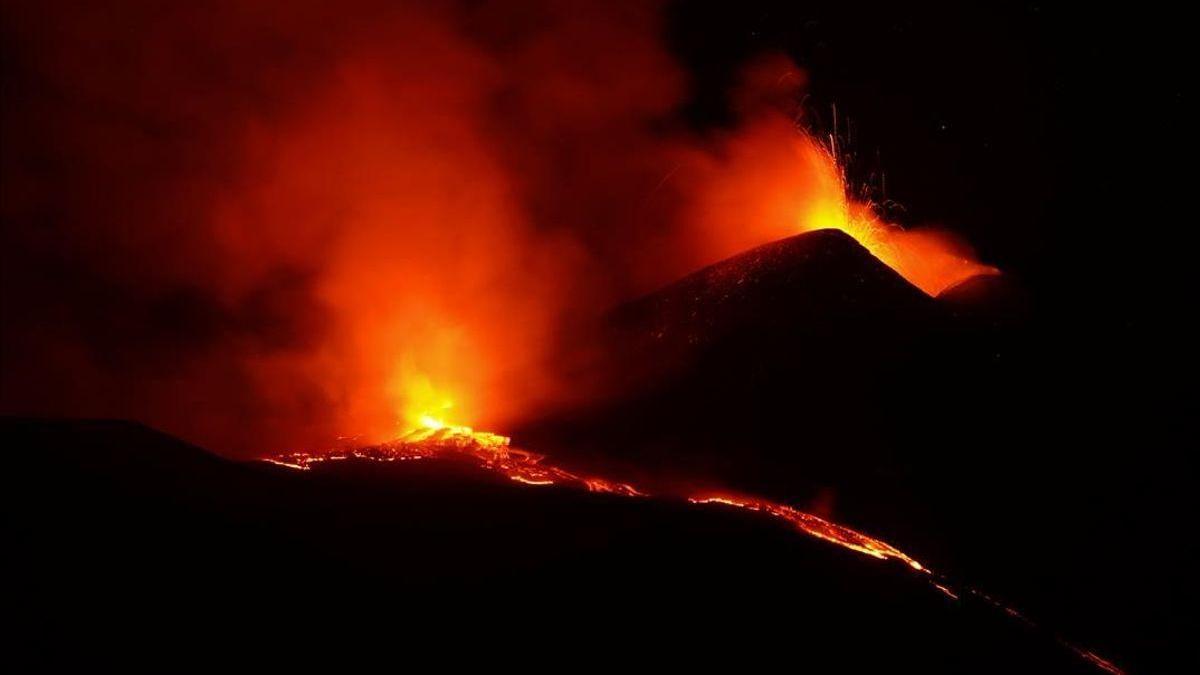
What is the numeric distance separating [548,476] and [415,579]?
3795 mm

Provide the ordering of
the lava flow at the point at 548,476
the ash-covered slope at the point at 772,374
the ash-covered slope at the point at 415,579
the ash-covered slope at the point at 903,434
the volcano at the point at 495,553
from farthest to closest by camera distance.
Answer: the ash-covered slope at the point at 772,374 → the ash-covered slope at the point at 903,434 → the lava flow at the point at 548,476 → the volcano at the point at 495,553 → the ash-covered slope at the point at 415,579

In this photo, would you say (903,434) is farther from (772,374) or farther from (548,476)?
(548,476)

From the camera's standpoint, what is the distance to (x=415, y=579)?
16.5 feet

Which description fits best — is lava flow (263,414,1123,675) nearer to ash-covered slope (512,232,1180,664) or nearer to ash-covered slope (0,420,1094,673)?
ash-covered slope (0,420,1094,673)

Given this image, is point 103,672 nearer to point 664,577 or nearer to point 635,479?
point 664,577

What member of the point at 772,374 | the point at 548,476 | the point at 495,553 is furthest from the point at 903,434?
the point at 495,553

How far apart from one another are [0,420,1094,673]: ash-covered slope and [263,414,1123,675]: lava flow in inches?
15.2

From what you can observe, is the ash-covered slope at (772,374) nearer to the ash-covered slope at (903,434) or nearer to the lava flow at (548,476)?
the ash-covered slope at (903,434)

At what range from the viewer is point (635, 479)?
10.1 meters

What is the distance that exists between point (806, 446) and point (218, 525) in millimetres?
7713

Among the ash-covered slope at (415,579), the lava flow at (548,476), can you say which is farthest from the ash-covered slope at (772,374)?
the ash-covered slope at (415,579)

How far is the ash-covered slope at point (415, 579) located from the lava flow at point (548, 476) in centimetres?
39

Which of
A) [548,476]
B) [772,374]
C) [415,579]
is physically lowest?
[415,579]

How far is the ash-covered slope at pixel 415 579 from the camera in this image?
396 centimetres
